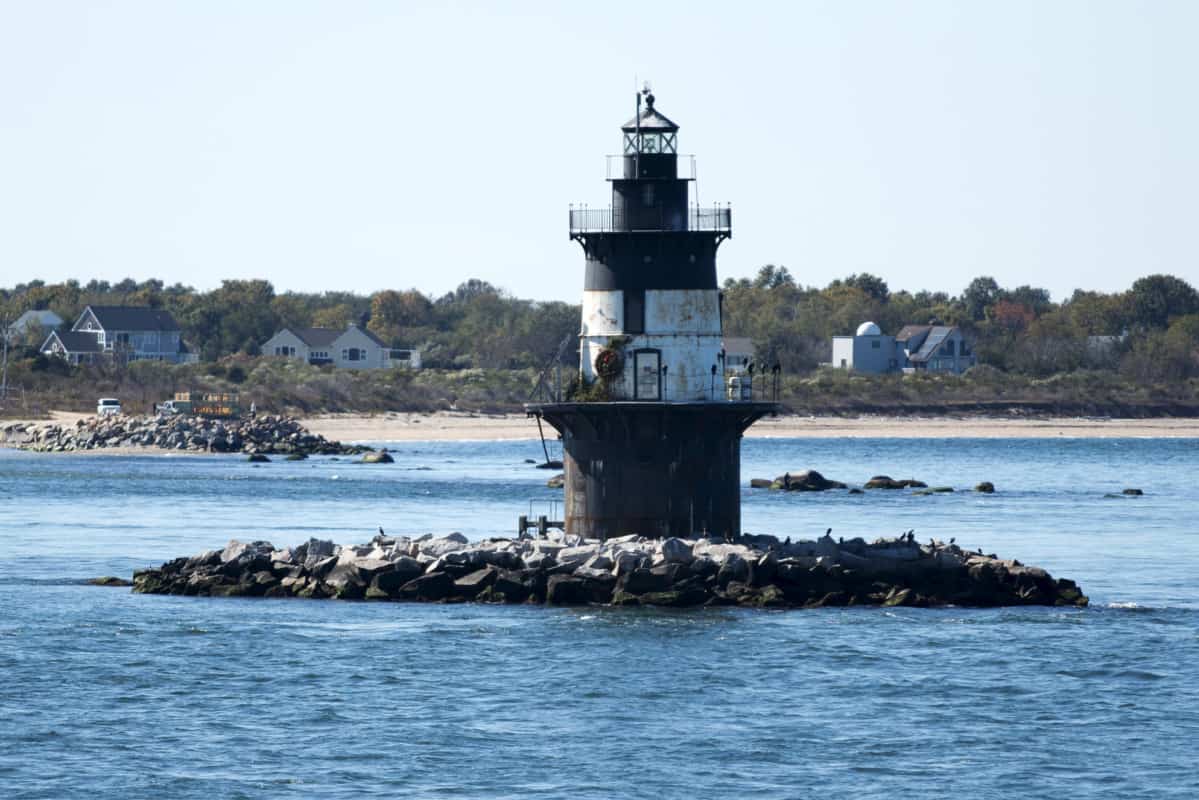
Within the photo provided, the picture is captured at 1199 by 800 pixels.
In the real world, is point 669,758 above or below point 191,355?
below

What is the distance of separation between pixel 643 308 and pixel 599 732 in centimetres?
1027

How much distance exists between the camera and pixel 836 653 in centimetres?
3228

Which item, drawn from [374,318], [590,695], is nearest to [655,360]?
[590,695]

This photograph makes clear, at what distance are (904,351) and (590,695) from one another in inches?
4864

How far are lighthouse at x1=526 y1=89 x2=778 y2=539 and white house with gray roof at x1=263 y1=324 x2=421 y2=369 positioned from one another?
106916mm

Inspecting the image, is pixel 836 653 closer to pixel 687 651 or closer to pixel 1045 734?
pixel 687 651

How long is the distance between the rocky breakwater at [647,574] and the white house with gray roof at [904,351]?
A: 110 metres

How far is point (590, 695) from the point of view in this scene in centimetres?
2955

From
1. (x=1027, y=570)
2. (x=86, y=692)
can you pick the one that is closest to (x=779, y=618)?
(x=1027, y=570)

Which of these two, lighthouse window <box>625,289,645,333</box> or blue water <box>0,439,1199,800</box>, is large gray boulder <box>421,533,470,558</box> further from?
lighthouse window <box>625,289,645,333</box>

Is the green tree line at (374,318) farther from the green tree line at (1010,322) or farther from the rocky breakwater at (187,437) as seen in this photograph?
the rocky breakwater at (187,437)

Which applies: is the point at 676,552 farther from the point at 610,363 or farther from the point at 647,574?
the point at 610,363

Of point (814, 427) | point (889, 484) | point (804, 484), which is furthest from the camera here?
point (814, 427)

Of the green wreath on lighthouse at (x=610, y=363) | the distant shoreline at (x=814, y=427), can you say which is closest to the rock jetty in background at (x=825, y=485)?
the green wreath on lighthouse at (x=610, y=363)
